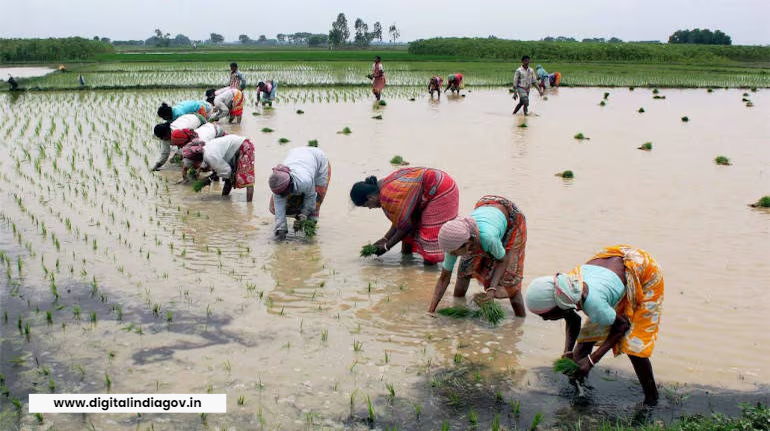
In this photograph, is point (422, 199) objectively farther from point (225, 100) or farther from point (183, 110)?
point (225, 100)

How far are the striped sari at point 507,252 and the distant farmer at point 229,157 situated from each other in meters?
4.20

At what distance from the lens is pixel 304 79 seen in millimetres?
28609

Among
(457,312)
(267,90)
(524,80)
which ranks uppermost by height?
(524,80)

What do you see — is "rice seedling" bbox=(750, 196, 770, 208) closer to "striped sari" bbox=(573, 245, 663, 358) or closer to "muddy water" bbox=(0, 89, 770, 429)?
"muddy water" bbox=(0, 89, 770, 429)

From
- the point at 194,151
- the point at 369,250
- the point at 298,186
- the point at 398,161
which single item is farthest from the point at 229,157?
the point at 398,161

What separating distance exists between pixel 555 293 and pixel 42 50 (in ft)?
162

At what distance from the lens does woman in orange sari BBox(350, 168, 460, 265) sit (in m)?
5.69

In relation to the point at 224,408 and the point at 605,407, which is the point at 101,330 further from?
the point at 605,407

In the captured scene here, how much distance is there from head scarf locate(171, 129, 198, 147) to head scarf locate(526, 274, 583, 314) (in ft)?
21.4

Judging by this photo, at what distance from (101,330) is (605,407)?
136 inches

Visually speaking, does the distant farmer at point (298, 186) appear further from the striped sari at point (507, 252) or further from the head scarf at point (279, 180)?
the striped sari at point (507, 252)

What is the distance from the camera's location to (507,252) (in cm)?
482

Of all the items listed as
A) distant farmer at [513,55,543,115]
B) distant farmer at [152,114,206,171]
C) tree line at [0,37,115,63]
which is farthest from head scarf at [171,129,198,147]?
tree line at [0,37,115,63]


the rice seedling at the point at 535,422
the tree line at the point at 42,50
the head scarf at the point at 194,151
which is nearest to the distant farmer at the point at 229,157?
the head scarf at the point at 194,151
